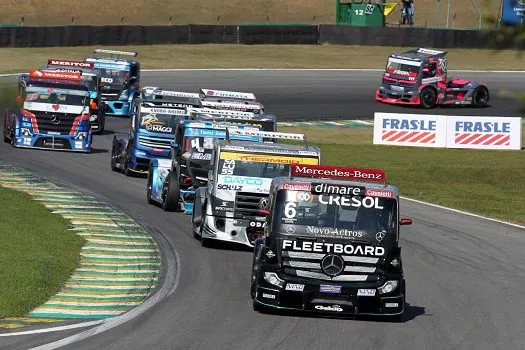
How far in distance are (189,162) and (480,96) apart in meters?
28.7

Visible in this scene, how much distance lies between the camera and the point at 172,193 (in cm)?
2436

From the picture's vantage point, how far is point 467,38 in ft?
210

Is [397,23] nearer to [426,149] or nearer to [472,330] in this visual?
[426,149]

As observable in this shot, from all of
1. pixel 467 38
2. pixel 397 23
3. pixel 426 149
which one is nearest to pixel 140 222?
pixel 426 149

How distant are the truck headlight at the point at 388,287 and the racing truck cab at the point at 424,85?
3570 centimetres

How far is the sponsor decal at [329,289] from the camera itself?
47.0ft

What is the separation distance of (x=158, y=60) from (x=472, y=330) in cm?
4657

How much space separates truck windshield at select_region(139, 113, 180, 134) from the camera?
30.1 metres

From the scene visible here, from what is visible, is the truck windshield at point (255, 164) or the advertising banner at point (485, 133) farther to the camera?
the advertising banner at point (485, 133)

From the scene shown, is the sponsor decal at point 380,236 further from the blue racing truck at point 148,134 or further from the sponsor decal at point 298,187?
the blue racing truck at point 148,134

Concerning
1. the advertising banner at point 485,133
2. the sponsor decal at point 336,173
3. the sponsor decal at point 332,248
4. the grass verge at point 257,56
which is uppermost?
the grass verge at point 257,56

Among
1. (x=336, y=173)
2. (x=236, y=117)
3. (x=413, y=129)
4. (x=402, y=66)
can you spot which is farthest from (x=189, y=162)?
(x=402, y=66)

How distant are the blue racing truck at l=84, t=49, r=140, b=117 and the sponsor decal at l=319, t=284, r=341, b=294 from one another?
29.8 m

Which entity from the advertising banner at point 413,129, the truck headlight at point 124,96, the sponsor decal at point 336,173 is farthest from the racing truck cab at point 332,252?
the truck headlight at point 124,96
